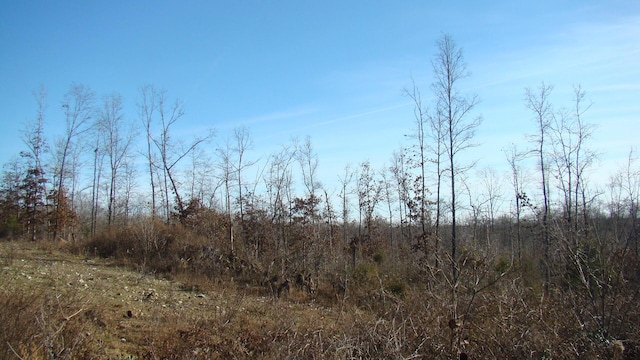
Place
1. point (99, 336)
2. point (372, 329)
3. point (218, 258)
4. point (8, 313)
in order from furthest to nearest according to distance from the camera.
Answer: point (218, 258) → point (99, 336) → point (372, 329) → point (8, 313)

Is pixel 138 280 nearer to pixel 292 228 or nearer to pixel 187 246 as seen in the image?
pixel 187 246

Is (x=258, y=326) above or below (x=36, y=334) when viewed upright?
below

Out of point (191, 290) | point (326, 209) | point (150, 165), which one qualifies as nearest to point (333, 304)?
point (191, 290)

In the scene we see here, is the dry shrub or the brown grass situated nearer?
the dry shrub

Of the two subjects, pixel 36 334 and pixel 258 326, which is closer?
pixel 36 334

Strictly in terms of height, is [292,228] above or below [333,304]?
above

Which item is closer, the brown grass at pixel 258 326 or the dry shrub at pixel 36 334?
the dry shrub at pixel 36 334

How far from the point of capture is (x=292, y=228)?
69.1 ft

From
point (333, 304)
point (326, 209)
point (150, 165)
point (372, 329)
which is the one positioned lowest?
point (333, 304)

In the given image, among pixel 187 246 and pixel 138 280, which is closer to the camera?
pixel 138 280

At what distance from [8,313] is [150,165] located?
22.3m

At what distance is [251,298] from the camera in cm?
1195

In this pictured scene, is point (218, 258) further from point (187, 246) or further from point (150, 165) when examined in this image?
point (150, 165)

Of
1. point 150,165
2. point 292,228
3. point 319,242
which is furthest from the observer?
point 150,165
